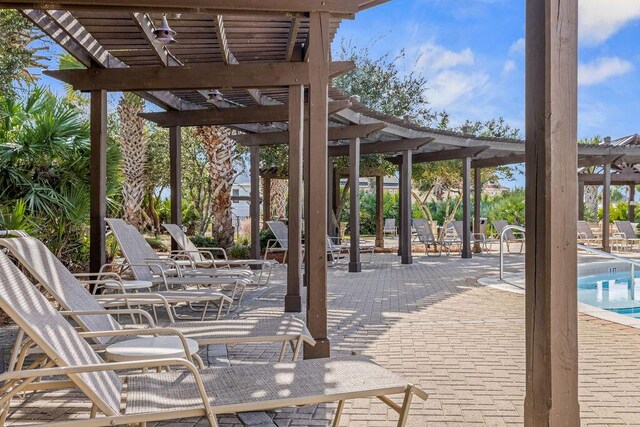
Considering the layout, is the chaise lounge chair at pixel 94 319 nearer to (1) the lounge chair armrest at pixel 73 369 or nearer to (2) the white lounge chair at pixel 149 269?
(1) the lounge chair armrest at pixel 73 369

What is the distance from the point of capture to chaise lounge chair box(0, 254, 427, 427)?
7.31 feet

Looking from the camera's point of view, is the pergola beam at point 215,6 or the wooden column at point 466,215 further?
the wooden column at point 466,215

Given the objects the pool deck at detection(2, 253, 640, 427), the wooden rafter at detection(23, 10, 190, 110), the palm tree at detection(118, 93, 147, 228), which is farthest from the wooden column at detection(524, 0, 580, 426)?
the palm tree at detection(118, 93, 147, 228)

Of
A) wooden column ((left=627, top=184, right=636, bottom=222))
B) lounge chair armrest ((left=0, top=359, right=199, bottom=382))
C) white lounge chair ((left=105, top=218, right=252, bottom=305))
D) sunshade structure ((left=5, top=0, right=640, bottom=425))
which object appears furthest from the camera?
wooden column ((left=627, top=184, right=636, bottom=222))

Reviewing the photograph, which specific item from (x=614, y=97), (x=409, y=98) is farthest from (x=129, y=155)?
(x=614, y=97)

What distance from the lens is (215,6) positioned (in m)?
4.70

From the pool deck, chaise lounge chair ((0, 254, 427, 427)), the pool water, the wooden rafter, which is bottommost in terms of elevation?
the pool water

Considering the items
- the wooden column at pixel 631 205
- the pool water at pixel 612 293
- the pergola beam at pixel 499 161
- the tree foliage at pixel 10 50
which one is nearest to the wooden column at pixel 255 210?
the tree foliage at pixel 10 50

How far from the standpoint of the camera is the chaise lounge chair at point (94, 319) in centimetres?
334

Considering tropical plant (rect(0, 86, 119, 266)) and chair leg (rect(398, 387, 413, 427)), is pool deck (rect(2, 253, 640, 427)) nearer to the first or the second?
chair leg (rect(398, 387, 413, 427))

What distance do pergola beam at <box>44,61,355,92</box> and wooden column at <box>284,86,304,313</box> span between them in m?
0.31

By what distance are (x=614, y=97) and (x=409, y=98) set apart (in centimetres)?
9993

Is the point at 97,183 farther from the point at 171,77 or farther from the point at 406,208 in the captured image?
the point at 406,208

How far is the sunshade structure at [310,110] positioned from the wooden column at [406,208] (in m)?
0.03
